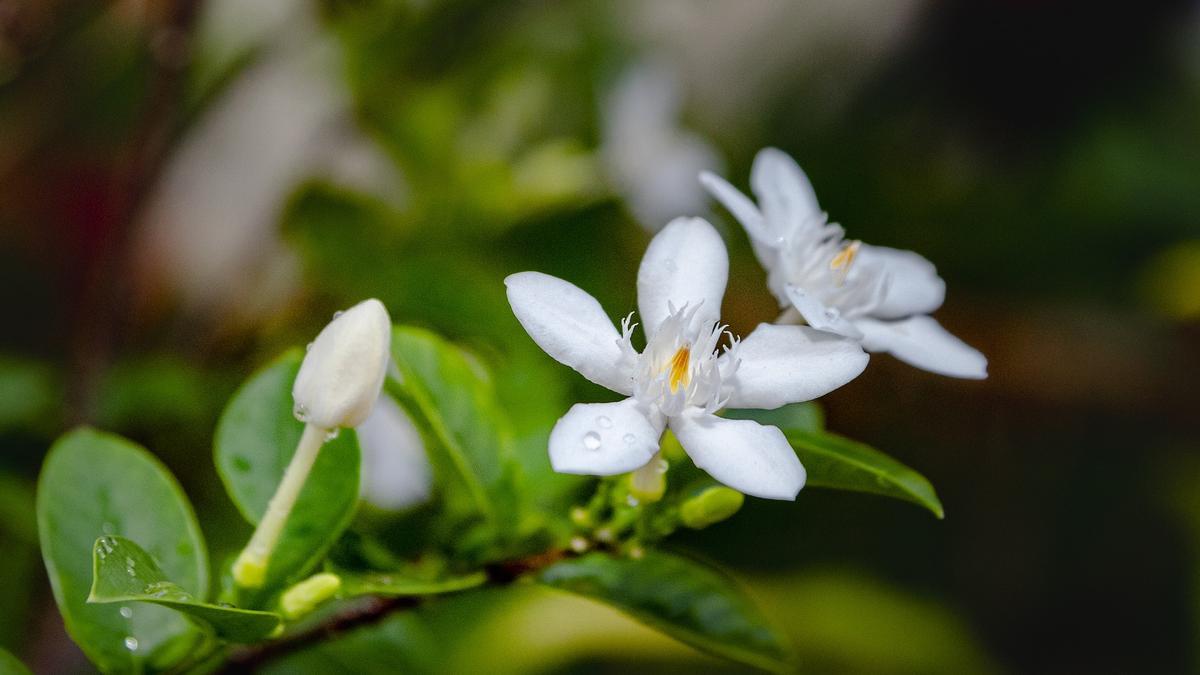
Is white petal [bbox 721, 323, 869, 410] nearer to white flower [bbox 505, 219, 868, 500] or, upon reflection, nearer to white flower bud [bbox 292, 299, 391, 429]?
white flower [bbox 505, 219, 868, 500]

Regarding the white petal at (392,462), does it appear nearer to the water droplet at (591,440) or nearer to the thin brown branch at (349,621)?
the thin brown branch at (349,621)

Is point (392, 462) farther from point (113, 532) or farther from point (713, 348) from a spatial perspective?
point (713, 348)

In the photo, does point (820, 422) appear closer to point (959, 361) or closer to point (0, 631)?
point (959, 361)

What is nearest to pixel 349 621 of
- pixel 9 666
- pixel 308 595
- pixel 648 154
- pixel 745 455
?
pixel 308 595

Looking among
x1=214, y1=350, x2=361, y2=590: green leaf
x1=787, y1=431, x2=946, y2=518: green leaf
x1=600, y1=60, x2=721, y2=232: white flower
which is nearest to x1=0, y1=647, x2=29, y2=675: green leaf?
x1=214, y1=350, x2=361, y2=590: green leaf

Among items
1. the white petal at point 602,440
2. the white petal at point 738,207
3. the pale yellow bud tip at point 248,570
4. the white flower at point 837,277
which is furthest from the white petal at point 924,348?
the pale yellow bud tip at point 248,570

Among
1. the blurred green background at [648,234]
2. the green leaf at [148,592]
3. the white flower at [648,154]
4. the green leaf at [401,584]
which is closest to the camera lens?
the green leaf at [148,592]

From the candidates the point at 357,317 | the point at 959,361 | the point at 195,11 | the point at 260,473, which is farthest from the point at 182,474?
the point at 959,361
